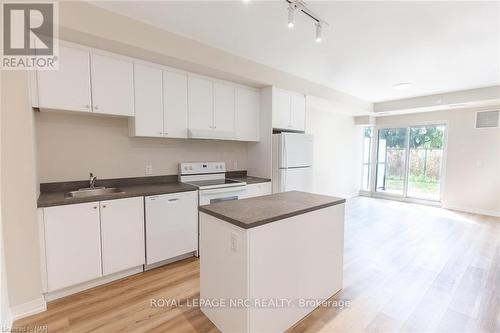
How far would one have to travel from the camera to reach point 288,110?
3928 mm

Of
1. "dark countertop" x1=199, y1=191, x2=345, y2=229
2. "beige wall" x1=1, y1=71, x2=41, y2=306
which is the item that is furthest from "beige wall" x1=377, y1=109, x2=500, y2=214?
"beige wall" x1=1, y1=71, x2=41, y2=306

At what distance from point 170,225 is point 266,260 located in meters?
1.53

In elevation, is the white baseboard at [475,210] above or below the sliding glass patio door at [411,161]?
below

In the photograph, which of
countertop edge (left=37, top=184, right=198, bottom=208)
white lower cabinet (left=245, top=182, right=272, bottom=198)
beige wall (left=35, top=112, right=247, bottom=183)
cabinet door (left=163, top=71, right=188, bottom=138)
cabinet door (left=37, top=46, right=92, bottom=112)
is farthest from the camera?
white lower cabinet (left=245, top=182, right=272, bottom=198)

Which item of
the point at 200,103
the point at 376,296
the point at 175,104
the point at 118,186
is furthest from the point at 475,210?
the point at 118,186

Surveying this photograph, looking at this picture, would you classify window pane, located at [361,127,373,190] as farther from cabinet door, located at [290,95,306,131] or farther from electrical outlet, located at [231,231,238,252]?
electrical outlet, located at [231,231,238,252]

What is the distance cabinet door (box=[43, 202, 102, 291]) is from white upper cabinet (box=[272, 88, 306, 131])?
271cm

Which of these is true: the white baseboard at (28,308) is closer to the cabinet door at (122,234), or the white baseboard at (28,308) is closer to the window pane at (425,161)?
the cabinet door at (122,234)

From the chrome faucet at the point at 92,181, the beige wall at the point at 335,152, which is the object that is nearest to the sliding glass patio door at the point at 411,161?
the beige wall at the point at 335,152

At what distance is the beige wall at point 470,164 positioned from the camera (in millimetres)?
5020

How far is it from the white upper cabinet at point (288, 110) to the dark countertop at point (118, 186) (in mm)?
1770

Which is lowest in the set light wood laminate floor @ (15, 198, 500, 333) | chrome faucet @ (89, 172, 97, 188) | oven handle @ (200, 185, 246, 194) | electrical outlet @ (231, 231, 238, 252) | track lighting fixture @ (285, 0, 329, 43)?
light wood laminate floor @ (15, 198, 500, 333)

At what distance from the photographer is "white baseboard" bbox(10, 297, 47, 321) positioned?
1913mm

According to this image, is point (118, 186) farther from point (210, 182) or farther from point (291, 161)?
point (291, 161)
